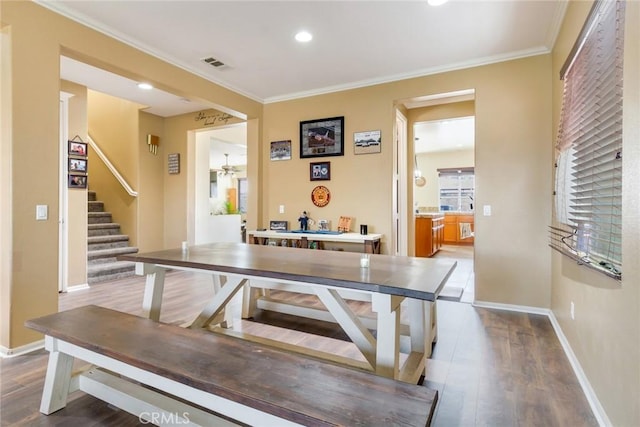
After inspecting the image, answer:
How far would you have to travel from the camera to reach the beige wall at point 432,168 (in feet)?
31.6

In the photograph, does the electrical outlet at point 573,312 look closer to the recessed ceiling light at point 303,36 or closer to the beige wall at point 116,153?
the recessed ceiling light at point 303,36

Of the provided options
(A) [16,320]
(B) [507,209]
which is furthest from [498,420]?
(A) [16,320]

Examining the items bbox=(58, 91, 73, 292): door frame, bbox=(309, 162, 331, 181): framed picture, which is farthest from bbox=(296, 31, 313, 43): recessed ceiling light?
bbox=(58, 91, 73, 292): door frame

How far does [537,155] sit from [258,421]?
356 centimetres

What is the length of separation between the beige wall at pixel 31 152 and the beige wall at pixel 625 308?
145 inches

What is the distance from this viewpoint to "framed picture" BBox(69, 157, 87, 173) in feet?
14.1

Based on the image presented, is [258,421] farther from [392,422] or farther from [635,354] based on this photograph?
[635,354]

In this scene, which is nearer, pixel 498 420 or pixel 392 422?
pixel 392 422

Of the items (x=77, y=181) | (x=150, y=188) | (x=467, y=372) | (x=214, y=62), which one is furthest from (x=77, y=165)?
(x=467, y=372)

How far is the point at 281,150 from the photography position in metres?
4.84

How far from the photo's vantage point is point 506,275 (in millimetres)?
3459

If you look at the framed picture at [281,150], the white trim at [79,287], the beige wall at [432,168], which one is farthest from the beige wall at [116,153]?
the beige wall at [432,168]

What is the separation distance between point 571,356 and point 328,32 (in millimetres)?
3300

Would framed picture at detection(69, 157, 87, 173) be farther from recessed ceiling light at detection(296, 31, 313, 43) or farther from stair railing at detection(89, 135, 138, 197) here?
recessed ceiling light at detection(296, 31, 313, 43)
